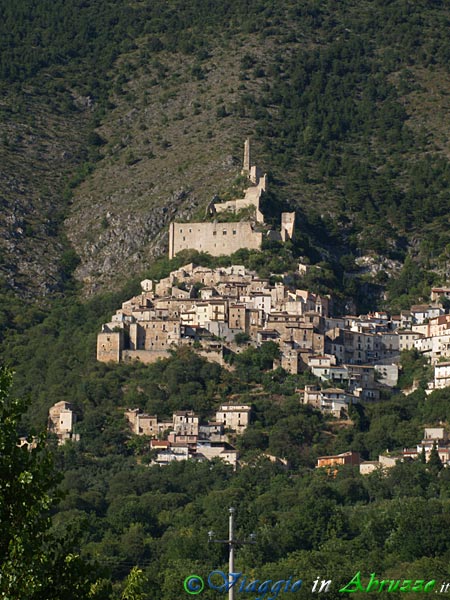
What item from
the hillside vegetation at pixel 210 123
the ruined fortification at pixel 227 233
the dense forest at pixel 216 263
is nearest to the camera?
the dense forest at pixel 216 263

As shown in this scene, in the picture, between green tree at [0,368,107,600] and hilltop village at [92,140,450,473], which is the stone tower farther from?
green tree at [0,368,107,600]

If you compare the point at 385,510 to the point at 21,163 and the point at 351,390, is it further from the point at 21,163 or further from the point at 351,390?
the point at 21,163

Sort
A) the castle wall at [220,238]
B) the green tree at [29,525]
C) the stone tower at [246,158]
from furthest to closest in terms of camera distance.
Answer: the stone tower at [246,158]
the castle wall at [220,238]
the green tree at [29,525]

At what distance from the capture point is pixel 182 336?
89250mm

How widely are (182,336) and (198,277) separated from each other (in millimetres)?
8734

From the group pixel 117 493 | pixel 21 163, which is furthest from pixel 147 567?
pixel 21 163

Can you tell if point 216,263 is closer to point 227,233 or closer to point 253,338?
point 227,233

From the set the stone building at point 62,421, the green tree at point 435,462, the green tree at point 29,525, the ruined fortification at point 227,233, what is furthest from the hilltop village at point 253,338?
the green tree at point 29,525

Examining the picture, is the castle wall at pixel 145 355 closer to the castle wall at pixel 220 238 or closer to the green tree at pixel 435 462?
the castle wall at pixel 220 238

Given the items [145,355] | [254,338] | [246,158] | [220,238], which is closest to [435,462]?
[254,338]

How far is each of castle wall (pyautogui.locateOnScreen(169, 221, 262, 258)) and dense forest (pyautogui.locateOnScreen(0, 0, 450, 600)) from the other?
1.01 metres

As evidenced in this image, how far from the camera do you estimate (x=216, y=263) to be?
100375mm

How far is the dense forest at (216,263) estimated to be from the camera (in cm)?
6812

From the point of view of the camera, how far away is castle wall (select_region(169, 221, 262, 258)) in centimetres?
10100
